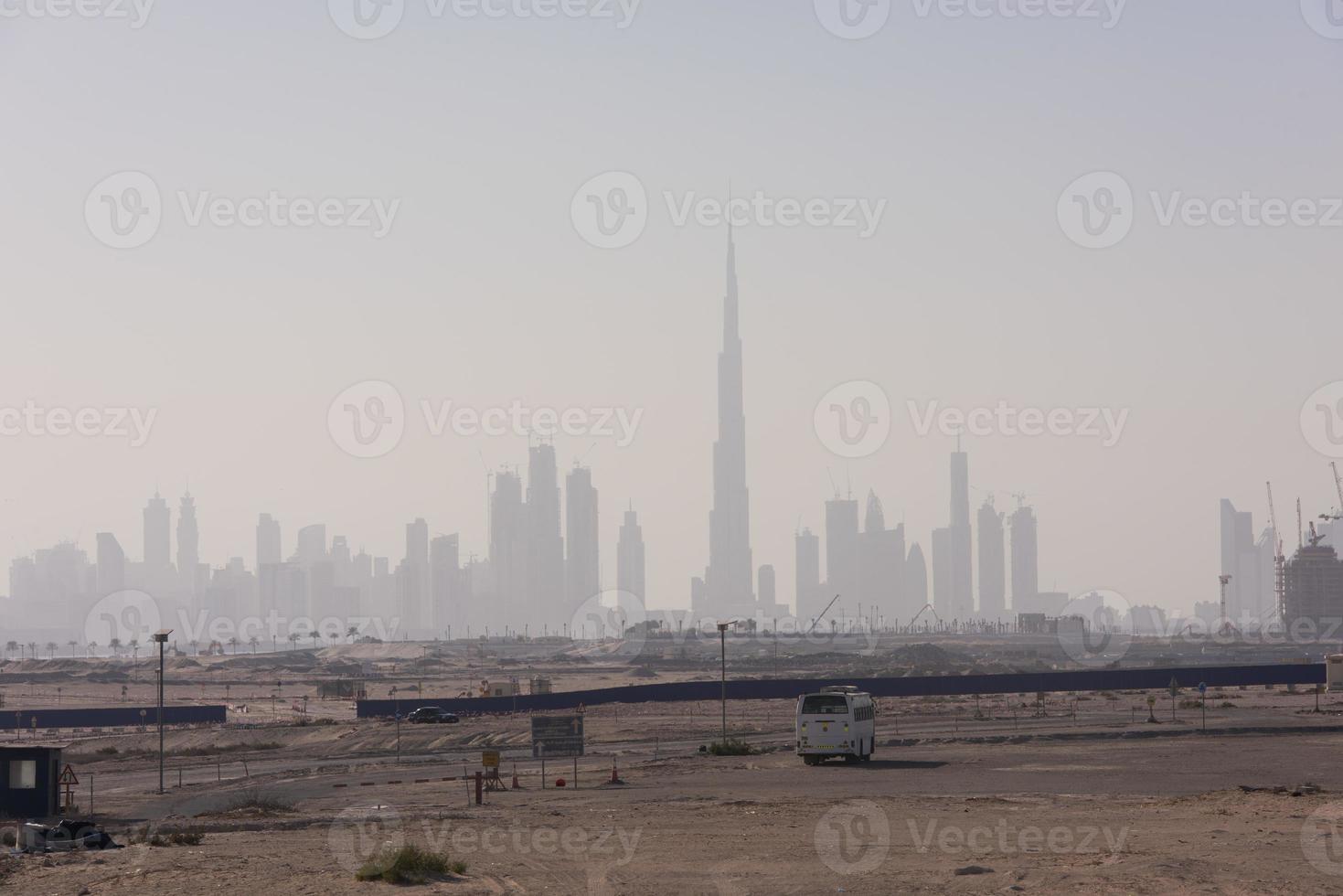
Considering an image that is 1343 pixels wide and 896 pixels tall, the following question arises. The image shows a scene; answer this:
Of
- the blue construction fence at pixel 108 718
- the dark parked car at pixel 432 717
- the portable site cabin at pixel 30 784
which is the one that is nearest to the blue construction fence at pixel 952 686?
the dark parked car at pixel 432 717

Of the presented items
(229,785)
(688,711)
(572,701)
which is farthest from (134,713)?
(229,785)

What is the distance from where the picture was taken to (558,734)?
173ft

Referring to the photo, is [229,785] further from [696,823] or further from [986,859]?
[986,859]

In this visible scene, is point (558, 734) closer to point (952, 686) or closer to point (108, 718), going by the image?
point (952, 686)

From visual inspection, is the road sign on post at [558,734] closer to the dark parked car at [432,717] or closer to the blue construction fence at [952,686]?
the dark parked car at [432,717]

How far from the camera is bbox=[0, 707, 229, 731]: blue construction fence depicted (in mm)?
84700

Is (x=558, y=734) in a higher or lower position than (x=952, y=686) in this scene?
higher

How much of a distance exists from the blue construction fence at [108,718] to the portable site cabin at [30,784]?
47.6 metres

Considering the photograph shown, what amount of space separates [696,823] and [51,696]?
402 ft

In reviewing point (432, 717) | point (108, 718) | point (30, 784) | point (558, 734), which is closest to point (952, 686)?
point (432, 717)

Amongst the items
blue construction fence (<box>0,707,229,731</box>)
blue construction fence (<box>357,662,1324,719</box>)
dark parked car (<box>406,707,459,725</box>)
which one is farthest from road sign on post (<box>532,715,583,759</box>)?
blue construction fence (<box>0,707,229,731</box>)

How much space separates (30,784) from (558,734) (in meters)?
19.5

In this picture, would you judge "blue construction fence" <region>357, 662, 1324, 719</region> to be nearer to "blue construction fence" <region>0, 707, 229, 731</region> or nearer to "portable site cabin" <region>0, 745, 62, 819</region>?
"blue construction fence" <region>0, 707, 229, 731</region>

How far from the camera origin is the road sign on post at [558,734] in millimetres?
51656
